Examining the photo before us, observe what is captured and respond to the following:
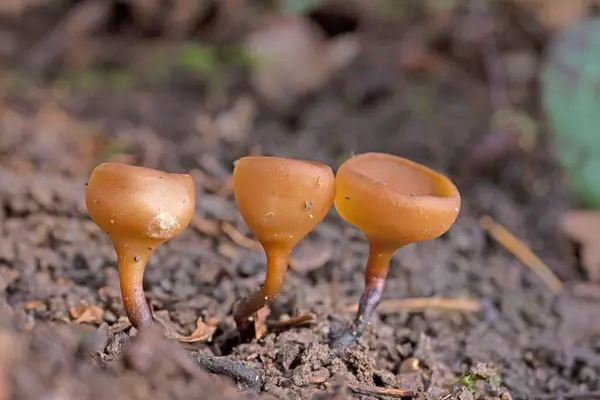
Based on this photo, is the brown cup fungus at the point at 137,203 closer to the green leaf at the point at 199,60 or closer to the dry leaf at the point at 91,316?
the dry leaf at the point at 91,316

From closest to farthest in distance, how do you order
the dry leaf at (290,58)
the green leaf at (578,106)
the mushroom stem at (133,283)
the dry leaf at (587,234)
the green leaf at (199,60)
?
the mushroom stem at (133,283) < the dry leaf at (587,234) < the green leaf at (578,106) < the dry leaf at (290,58) < the green leaf at (199,60)

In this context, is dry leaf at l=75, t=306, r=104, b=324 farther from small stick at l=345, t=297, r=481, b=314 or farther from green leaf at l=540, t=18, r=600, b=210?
green leaf at l=540, t=18, r=600, b=210

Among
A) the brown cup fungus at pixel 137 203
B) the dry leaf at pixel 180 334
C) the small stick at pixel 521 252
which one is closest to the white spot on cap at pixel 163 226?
the brown cup fungus at pixel 137 203

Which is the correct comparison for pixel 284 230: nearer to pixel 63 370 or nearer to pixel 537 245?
pixel 63 370

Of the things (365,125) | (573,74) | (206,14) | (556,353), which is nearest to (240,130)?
(365,125)

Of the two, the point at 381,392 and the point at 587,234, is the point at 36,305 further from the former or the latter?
the point at 587,234

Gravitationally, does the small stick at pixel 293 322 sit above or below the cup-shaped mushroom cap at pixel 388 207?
below
